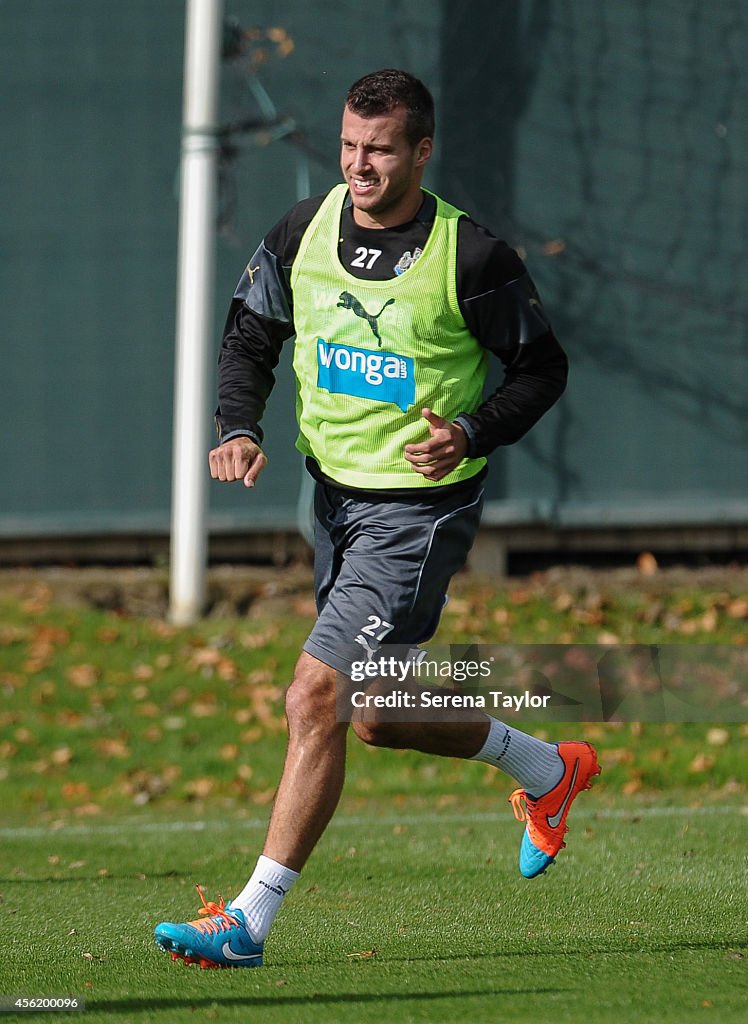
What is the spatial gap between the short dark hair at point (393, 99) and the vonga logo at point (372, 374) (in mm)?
574

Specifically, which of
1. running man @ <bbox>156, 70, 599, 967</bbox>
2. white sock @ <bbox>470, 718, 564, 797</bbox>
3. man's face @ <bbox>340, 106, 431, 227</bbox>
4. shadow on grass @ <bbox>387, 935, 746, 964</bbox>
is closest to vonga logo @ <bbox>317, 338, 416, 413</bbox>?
running man @ <bbox>156, 70, 599, 967</bbox>

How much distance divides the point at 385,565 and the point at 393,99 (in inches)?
48.2

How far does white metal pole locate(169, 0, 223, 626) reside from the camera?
10125 mm

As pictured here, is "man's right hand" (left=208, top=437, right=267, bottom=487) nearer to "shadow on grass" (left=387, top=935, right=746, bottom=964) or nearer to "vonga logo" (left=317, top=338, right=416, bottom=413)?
"vonga logo" (left=317, top=338, right=416, bottom=413)

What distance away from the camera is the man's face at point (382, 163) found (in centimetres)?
416

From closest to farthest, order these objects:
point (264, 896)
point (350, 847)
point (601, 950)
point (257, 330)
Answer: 1. point (264, 896)
2. point (601, 950)
3. point (257, 330)
4. point (350, 847)

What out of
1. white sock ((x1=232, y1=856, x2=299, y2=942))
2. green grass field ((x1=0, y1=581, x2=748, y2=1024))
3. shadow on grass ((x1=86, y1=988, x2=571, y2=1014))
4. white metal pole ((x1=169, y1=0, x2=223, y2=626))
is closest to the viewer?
shadow on grass ((x1=86, y1=988, x2=571, y2=1014))

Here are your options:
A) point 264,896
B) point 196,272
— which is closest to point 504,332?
point 264,896

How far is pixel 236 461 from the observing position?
419 cm

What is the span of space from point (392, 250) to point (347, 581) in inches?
35.2

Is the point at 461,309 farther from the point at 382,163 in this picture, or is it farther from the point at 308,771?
the point at 308,771

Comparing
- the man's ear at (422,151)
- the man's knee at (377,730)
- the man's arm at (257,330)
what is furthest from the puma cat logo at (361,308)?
the man's knee at (377,730)

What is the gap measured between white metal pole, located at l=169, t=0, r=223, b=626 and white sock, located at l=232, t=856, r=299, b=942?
625 cm

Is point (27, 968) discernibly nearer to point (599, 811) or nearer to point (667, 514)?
point (599, 811)
